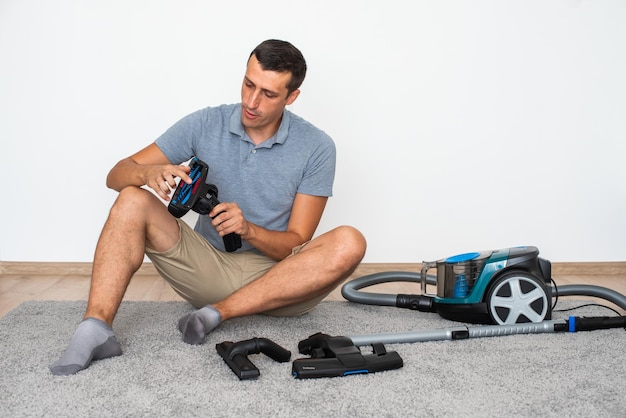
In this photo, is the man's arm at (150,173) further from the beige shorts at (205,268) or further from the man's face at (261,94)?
the man's face at (261,94)

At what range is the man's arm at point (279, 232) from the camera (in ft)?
6.83

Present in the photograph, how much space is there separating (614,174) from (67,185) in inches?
105

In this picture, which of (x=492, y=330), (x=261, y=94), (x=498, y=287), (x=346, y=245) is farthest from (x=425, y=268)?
(x=261, y=94)

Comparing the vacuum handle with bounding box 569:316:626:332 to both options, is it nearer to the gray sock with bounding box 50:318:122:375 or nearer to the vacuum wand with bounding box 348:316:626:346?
the vacuum wand with bounding box 348:316:626:346

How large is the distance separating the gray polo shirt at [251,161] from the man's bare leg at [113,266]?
29 cm

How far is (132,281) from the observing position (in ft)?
10.3

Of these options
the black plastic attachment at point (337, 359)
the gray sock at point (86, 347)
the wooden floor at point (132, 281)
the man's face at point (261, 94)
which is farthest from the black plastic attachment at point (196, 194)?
the wooden floor at point (132, 281)

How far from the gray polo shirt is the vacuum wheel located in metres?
0.68

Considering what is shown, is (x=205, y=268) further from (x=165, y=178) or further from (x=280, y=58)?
(x=280, y=58)

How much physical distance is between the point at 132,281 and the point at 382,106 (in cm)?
140

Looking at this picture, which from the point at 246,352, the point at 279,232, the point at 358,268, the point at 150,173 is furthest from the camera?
the point at 358,268

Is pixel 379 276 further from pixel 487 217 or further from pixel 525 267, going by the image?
pixel 487 217

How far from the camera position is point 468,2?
3270mm

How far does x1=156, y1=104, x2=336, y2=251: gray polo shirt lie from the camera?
7.75 ft
